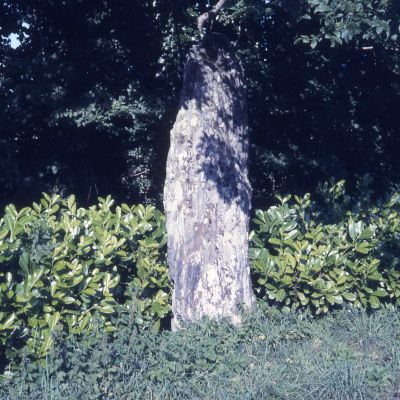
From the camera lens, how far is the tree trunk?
5312 millimetres

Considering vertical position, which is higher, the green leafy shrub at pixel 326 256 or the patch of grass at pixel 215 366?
the green leafy shrub at pixel 326 256

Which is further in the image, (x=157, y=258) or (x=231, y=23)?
(x=231, y=23)

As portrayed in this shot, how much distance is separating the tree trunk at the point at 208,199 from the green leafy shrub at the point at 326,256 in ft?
1.23

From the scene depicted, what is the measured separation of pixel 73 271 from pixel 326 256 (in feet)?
8.13

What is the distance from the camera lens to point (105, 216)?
5.37 metres

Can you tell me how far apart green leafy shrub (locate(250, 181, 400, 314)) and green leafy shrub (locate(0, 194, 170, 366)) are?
110 cm

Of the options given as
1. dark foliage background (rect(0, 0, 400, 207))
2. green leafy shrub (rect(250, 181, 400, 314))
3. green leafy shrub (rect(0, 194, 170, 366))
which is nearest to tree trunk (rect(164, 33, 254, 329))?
green leafy shrub (rect(0, 194, 170, 366))

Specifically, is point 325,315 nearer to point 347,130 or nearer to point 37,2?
point 347,130

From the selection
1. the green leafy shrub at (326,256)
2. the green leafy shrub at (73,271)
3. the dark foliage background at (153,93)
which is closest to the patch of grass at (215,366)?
the green leafy shrub at (73,271)

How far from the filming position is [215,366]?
185 inches

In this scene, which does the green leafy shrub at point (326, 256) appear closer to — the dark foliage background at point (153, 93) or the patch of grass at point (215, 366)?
the patch of grass at point (215, 366)

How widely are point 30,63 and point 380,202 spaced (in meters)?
4.47

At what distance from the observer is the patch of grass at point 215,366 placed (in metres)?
4.27

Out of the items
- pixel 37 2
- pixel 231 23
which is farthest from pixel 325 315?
pixel 37 2
